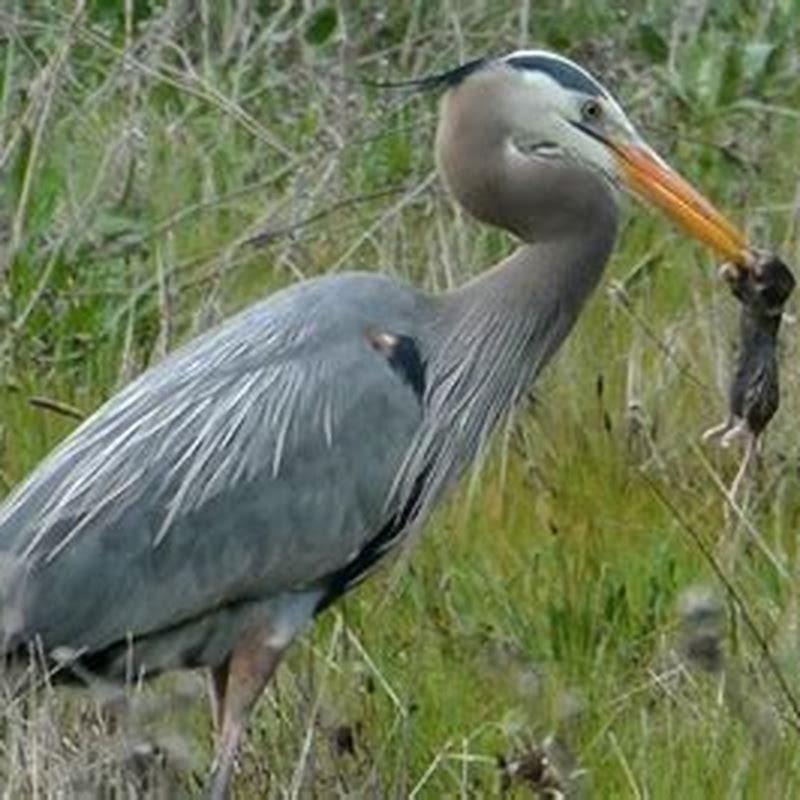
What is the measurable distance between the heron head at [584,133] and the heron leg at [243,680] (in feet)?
2.70

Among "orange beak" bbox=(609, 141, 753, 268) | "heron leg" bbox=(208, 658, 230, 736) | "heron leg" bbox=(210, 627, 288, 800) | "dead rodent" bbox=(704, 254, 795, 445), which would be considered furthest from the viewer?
"orange beak" bbox=(609, 141, 753, 268)

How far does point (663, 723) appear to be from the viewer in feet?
17.3

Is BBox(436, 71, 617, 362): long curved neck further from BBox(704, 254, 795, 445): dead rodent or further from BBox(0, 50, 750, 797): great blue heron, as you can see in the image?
BBox(704, 254, 795, 445): dead rodent

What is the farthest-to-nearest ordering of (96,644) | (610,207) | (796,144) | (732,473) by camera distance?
(796,144), (732,473), (610,207), (96,644)

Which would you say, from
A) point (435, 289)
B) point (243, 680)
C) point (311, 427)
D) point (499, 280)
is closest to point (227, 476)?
point (311, 427)

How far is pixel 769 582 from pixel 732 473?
53 centimetres

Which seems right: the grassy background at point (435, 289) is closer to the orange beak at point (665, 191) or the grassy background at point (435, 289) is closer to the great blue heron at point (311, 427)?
the great blue heron at point (311, 427)

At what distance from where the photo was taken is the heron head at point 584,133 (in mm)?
5590

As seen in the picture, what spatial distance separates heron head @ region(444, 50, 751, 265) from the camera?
5.59m

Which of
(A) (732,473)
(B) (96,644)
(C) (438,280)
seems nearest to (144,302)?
(C) (438,280)

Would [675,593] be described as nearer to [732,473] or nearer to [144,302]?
[732,473]

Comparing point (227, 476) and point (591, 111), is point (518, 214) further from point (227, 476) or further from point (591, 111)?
point (227, 476)

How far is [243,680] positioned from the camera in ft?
17.4

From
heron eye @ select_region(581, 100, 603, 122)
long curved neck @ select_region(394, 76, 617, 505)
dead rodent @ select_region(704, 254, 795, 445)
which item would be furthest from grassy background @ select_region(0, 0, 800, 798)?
heron eye @ select_region(581, 100, 603, 122)
